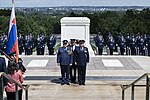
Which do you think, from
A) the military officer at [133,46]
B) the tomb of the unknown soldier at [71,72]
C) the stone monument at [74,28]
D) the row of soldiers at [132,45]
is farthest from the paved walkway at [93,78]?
the row of soldiers at [132,45]

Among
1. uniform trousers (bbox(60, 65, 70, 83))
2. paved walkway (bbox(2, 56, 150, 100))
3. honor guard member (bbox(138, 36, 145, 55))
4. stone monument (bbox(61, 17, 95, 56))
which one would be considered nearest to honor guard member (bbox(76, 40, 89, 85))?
uniform trousers (bbox(60, 65, 70, 83))

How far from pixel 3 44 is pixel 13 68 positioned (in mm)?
13556

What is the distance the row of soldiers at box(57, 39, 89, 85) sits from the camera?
12.6 meters

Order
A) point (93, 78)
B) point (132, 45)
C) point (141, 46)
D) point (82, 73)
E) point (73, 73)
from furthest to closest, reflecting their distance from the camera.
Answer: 1. point (141, 46)
2. point (132, 45)
3. point (93, 78)
4. point (73, 73)
5. point (82, 73)

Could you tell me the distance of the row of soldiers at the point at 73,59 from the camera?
12.6 m

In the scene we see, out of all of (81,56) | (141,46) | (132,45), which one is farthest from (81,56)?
(141,46)

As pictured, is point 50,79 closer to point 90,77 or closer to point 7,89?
point 90,77

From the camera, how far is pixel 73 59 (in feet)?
42.4

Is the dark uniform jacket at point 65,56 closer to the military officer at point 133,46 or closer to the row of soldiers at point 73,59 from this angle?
the row of soldiers at point 73,59

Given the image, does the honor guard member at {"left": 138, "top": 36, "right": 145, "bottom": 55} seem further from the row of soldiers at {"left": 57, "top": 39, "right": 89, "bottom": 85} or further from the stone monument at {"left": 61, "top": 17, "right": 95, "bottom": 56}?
the row of soldiers at {"left": 57, "top": 39, "right": 89, "bottom": 85}

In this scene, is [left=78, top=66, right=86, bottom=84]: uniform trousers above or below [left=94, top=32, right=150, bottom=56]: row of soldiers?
above

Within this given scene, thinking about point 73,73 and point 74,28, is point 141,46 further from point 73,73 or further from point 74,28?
point 73,73

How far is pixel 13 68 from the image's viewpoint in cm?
856

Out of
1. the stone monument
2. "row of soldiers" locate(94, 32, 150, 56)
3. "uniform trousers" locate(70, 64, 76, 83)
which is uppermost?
the stone monument
